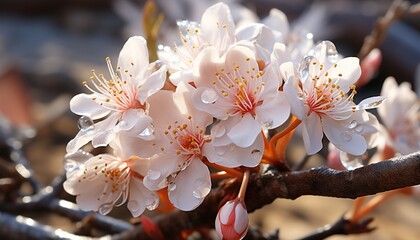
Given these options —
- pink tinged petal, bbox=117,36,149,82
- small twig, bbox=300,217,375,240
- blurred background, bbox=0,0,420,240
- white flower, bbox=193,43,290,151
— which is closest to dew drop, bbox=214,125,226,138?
white flower, bbox=193,43,290,151

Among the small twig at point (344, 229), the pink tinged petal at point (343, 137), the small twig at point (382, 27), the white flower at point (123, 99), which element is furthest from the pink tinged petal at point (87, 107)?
the small twig at point (382, 27)

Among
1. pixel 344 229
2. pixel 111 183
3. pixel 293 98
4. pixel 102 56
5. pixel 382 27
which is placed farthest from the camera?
pixel 102 56

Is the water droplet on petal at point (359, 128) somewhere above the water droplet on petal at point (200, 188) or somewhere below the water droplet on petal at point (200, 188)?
above

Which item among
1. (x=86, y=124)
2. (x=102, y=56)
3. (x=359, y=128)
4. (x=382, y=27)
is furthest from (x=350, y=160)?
(x=102, y=56)

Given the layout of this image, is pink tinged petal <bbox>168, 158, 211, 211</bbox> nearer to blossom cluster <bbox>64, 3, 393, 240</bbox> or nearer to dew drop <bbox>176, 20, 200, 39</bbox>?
blossom cluster <bbox>64, 3, 393, 240</bbox>

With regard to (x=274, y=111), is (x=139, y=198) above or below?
below

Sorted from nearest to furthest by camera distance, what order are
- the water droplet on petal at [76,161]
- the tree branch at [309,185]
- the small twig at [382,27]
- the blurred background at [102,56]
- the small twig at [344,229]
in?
the tree branch at [309,185] → the water droplet on petal at [76,161] → the small twig at [344,229] → the small twig at [382,27] → the blurred background at [102,56]

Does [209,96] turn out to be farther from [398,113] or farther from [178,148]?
[398,113]

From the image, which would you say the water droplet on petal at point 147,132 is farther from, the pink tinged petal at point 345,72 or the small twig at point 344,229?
the small twig at point 344,229
